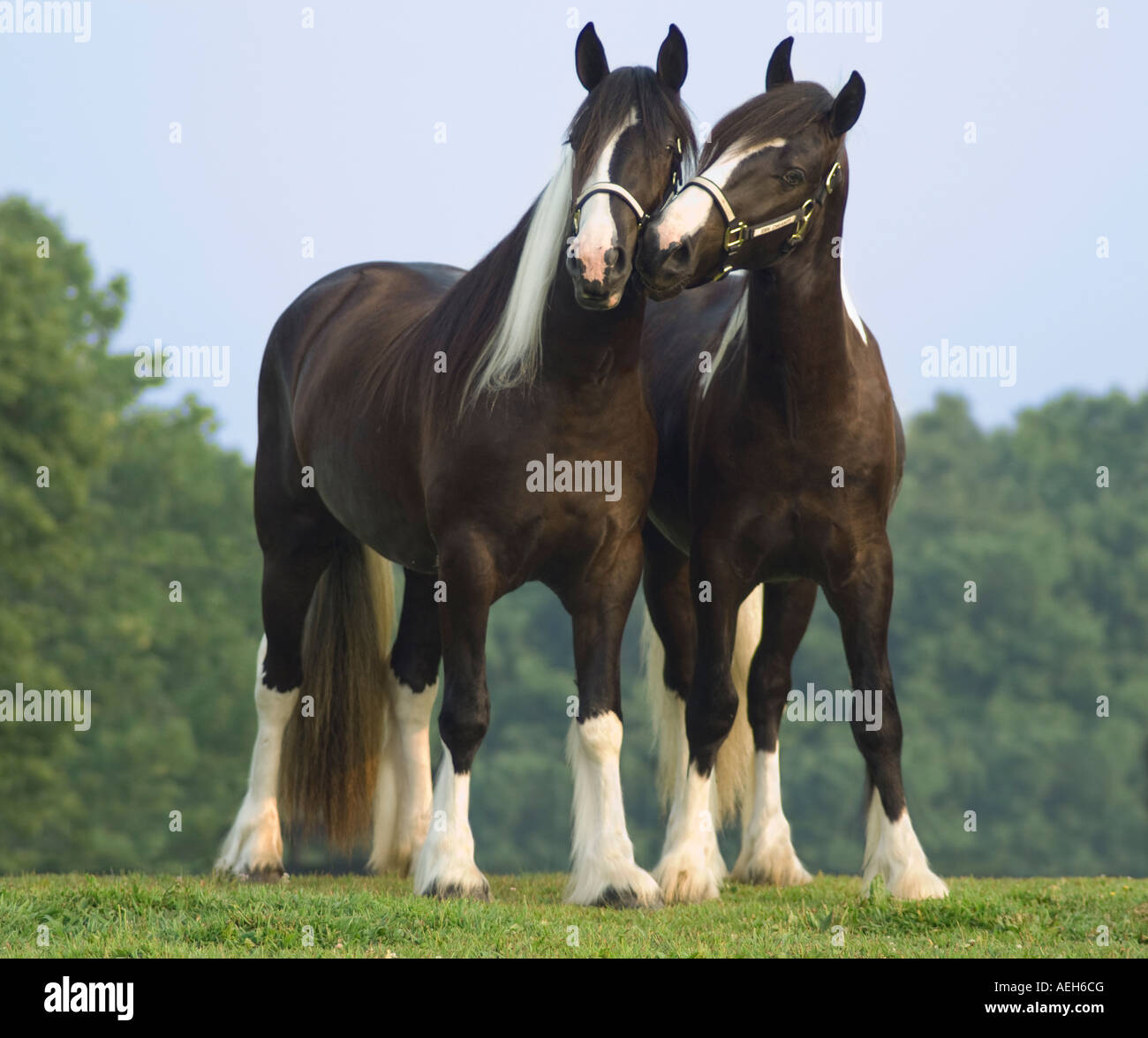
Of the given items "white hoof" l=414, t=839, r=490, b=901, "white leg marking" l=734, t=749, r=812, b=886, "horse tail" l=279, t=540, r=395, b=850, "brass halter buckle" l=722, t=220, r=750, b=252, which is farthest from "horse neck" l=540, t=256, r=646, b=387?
"white leg marking" l=734, t=749, r=812, b=886

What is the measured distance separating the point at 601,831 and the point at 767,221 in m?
2.68

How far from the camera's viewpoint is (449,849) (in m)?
6.61

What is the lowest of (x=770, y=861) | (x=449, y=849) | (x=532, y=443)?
(x=770, y=861)

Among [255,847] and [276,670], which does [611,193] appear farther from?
[255,847]

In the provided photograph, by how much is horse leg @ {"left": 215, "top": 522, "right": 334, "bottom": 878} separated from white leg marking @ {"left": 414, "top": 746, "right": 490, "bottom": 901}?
1818 mm

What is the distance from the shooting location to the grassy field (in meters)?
5.30

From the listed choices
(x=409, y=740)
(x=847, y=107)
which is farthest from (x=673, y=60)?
(x=409, y=740)

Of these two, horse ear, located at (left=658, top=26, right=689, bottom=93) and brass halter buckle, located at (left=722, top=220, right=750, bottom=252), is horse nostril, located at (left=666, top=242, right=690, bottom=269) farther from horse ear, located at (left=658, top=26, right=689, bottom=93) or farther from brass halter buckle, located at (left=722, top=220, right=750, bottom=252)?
horse ear, located at (left=658, top=26, right=689, bottom=93)

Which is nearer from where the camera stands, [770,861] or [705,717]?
[705,717]

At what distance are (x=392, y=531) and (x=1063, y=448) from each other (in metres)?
48.6

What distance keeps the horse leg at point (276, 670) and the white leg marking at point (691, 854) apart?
2.24 meters
